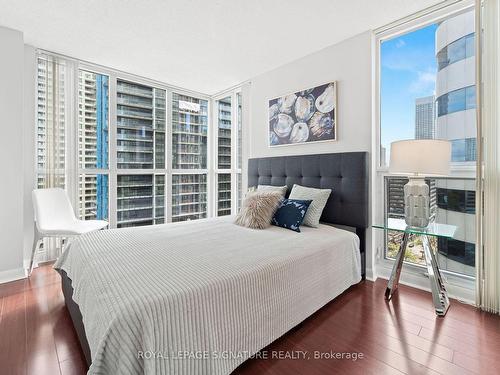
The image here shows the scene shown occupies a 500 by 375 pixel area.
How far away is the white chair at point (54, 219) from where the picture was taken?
9.03ft

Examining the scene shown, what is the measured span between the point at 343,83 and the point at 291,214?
160 cm

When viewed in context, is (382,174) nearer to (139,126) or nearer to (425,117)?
(425,117)

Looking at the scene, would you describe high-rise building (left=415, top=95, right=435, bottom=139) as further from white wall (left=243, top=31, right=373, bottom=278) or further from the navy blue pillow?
the navy blue pillow

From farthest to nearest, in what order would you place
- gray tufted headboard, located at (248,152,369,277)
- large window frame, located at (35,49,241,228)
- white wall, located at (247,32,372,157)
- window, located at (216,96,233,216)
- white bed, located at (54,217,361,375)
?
window, located at (216,96,233,216), large window frame, located at (35,49,241,228), white wall, located at (247,32,372,157), gray tufted headboard, located at (248,152,369,277), white bed, located at (54,217,361,375)

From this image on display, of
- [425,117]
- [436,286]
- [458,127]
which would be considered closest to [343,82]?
[425,117]

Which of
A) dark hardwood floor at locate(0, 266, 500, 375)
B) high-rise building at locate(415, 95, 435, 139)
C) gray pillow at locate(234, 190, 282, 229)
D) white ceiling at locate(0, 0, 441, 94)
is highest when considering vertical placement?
white ceiling at locate(0, 0, 441, 94)

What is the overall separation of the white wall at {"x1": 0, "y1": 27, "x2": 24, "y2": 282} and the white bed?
1.07m

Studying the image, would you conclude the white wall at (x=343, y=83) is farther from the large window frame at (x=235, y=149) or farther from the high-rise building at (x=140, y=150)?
the high-rise building at (x=140, y=150)

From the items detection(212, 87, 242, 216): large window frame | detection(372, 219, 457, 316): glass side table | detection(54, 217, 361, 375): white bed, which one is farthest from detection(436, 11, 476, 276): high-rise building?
detection(212, 87, 242, 216): large window frame

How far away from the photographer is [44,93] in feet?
10.3

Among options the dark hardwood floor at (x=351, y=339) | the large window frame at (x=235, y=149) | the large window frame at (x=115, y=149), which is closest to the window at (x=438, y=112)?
the dark hardwood floor at (x=351, y=339)

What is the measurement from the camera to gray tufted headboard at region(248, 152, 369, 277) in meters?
2.67

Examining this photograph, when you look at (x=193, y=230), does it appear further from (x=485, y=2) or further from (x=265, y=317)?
(x=485, y=2)

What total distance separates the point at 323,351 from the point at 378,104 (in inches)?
94.0
